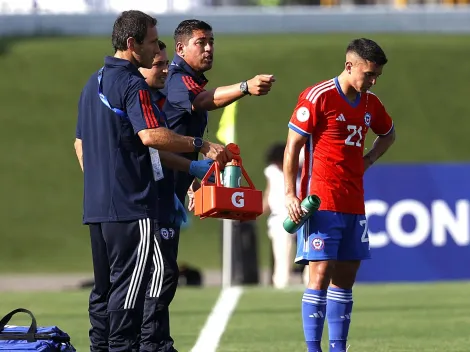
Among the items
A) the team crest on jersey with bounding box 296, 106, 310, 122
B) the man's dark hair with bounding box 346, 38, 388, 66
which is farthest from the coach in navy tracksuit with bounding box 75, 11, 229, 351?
the man's dark hair with bounding box 346, 38, 388, 66

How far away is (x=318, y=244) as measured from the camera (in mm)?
8414

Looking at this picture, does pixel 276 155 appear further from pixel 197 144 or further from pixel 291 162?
pixel 197 144

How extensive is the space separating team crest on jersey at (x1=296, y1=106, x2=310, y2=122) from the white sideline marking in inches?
86.8

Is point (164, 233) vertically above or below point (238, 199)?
below

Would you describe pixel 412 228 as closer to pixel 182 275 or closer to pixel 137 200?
pixel 182 275

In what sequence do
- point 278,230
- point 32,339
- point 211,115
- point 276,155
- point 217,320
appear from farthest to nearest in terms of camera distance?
point 211,115 < point 276,155 < point 278,230 < point 217,320 < point 32,339

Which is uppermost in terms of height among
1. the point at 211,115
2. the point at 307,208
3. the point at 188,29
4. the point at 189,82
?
the point at 188,29

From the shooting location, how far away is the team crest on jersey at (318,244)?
27.6 feet

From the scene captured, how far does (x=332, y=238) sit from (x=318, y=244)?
10 cm

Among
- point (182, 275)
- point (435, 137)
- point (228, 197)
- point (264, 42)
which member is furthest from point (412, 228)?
point (228, 197)

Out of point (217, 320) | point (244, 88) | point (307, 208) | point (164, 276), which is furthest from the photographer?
point (217, 320)

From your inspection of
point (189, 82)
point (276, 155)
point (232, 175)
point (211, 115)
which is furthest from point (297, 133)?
point (211, 115)

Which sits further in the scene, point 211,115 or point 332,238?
point 211,115

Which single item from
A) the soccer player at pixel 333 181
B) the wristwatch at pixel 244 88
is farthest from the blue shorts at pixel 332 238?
the wristwatch at pixel 244 88
